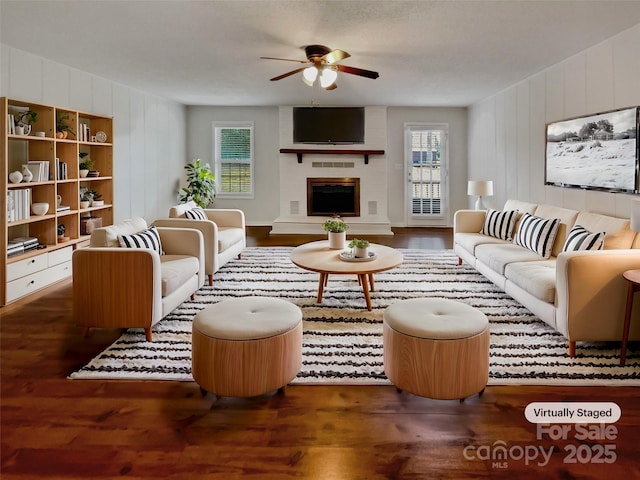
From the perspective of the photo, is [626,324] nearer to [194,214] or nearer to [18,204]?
[194,214]

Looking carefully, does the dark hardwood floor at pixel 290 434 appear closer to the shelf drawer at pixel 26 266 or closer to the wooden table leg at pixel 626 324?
the wooden table leg at pixel 626 324

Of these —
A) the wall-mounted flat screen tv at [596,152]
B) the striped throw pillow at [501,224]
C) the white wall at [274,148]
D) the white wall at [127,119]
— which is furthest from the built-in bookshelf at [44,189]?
the wall-mounted flat screen tv at [596,152]

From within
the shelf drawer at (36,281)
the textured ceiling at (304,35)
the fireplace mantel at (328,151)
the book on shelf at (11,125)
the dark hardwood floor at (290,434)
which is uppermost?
the textured ceiling at (304,35)

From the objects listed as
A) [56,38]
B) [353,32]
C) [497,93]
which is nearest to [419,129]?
[497,93]

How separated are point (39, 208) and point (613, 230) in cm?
529

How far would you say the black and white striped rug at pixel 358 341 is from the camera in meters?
2.74

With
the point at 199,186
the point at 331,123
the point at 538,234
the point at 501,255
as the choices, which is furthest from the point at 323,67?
the point at 199,186

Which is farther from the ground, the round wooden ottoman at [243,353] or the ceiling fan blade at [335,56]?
the ceiling fan blade at [335,56]

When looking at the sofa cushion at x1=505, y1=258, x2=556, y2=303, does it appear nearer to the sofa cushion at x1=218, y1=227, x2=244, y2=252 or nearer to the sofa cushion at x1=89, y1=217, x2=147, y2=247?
the sofa cushion at x1=218, y1=227, x2=244, y2=252

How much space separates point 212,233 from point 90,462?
3032 millimetres

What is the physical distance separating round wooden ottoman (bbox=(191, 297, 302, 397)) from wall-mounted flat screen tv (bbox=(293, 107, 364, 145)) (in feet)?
22.3

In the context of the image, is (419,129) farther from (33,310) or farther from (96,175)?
(33,310)

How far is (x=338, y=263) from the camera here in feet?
13.5

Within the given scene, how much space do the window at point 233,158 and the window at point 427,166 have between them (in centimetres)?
322
